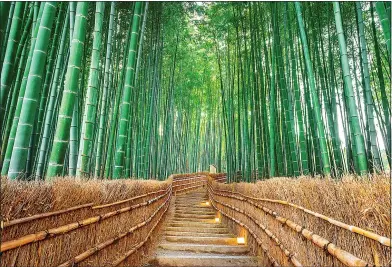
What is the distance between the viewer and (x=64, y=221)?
176cm

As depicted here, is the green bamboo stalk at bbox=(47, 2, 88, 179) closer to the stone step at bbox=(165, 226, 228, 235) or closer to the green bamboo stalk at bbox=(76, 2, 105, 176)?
the green bamboo stalk at bbox=(76, 2, 105, 176)

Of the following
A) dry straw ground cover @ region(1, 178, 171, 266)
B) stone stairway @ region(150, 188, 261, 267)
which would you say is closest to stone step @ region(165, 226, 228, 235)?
stone stairway @ region(150, 188, 261, 267)

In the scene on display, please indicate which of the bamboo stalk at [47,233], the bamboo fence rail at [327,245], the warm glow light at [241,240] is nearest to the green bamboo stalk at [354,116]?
the bamboo fence rail at [327,245]

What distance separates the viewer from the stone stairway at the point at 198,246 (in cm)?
302

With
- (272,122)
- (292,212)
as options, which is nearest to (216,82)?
(272,122)

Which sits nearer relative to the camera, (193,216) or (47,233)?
(47,233)

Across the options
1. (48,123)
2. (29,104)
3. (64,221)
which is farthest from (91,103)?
(64,221)

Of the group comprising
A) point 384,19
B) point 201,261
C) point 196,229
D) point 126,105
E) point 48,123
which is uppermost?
point 384,19

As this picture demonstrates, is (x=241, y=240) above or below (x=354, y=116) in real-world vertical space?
below

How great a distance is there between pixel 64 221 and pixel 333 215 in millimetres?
1621

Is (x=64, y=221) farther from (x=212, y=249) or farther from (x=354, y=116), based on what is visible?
(x=354, y=116)

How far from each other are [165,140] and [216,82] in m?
4.15

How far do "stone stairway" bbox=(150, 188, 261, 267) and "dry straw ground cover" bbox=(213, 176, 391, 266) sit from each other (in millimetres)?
540

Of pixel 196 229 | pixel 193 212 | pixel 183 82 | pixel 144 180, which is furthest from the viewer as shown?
pixel 183 82
